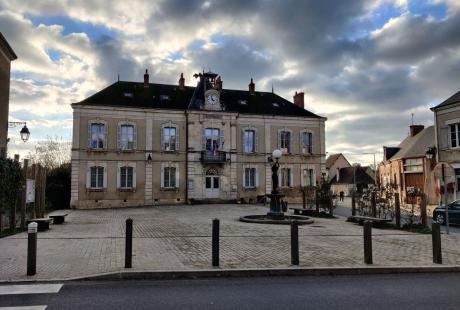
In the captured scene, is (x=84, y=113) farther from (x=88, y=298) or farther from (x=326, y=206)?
(x=88, y=298)

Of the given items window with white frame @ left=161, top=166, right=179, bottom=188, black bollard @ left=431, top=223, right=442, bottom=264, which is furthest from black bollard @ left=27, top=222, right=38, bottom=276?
window with white frame @ left=161, top=166, right=179, bottom=188

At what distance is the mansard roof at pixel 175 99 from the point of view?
3209 cm

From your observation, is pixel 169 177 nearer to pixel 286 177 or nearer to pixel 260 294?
pixel 286 177

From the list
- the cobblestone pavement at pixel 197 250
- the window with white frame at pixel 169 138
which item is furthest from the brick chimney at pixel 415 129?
the cobblestone pavement at pixel 197 250

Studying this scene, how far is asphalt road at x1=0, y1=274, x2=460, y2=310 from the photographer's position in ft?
18.7

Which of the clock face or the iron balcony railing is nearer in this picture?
the iron balcony railing

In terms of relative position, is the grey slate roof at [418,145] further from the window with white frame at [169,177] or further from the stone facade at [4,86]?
the stone facade at [4,86]

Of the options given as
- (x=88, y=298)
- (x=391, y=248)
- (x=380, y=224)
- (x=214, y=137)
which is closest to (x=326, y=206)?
(x=380, y=224)

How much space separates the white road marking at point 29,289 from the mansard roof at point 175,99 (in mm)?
25528

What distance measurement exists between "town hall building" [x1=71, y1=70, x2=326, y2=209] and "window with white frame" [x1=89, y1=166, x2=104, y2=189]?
0.07 m

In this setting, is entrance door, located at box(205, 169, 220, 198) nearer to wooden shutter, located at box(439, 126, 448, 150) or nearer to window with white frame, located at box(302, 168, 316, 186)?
window with white frame, located at box(302, 168, 316, 186)

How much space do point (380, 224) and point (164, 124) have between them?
1993 centimetres

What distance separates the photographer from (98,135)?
101 feet

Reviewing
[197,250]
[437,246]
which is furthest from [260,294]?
[437,246]
